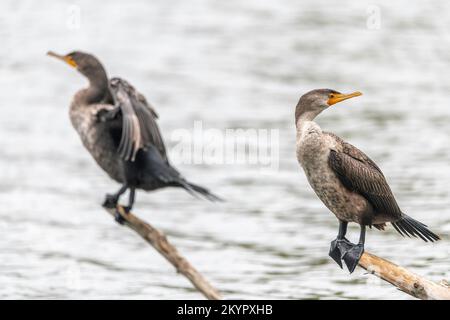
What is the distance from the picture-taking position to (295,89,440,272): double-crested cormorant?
6.02 metres

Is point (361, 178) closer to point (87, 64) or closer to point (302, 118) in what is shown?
point (302, 118)

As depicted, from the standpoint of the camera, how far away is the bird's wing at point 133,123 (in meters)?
8.00

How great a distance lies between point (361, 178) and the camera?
616 cm

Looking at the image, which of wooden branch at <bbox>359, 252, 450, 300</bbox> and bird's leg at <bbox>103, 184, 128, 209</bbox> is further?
bird's leg at <bbox>103, 184, 128, 209</bbox>

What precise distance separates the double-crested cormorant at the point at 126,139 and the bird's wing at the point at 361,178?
1726 mm

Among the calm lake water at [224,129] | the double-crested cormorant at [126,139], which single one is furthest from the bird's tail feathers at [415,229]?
the calm lake water at [224,129]

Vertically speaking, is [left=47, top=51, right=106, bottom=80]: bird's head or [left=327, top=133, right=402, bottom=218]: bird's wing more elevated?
[left=327, top=133, right=402, bottom=218]: bird's wing

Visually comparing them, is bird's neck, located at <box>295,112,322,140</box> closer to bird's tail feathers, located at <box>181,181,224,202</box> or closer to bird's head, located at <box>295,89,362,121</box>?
bird's head, located at <box>295,89,362,121</box>

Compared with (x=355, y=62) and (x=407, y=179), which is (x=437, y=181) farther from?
(x=355, y=62)

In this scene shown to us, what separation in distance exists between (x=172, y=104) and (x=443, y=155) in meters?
5.55

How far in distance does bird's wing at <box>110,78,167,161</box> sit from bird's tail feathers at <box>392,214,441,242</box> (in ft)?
7.19

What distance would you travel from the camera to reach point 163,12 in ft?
87.8

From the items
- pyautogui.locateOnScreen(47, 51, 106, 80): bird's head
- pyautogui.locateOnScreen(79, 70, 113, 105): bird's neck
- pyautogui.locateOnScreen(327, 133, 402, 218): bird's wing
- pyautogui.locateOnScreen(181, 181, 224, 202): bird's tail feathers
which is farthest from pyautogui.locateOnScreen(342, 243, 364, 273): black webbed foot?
pyautogui.locateOnScreen(47, 51, 106, 80): bird's head

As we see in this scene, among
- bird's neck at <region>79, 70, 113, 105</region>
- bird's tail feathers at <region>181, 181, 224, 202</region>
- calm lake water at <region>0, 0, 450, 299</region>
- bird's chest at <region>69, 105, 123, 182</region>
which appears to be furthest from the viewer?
calm lake water at <region>0, 0, 450, 299</region>
